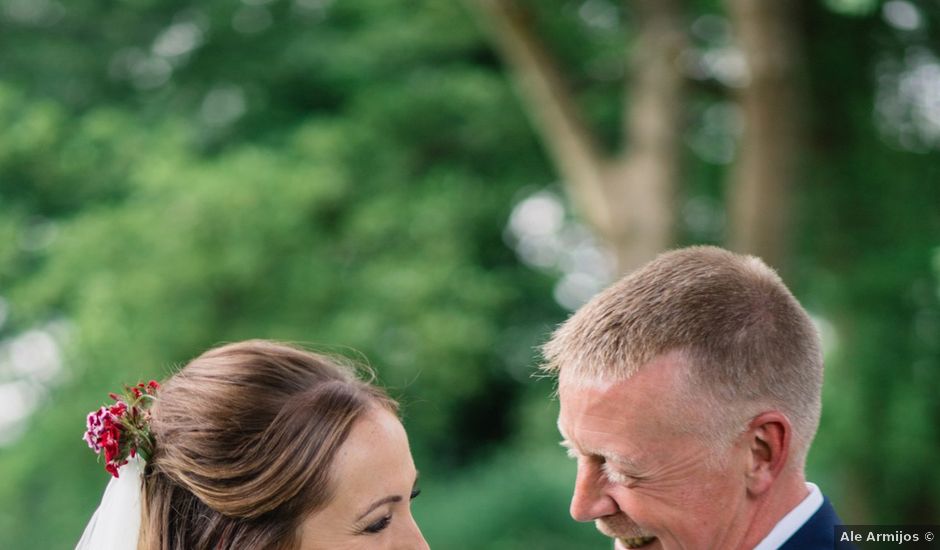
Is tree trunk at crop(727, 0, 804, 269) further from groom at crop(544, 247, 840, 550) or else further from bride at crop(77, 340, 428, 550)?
groom at crop(544, 247, 840, 550)

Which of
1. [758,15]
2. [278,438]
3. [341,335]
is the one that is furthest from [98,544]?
[341,335]

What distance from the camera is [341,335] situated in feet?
34.8

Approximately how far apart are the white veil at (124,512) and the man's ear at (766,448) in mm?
1827

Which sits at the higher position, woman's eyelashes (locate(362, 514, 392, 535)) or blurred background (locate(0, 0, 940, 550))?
blurred background (locate(0, 0, 940, 550))

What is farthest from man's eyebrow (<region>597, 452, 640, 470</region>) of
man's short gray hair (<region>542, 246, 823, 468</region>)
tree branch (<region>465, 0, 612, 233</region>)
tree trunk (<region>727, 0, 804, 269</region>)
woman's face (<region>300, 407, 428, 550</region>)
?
tree branch (<region>465, 0, 612, 233</region>)

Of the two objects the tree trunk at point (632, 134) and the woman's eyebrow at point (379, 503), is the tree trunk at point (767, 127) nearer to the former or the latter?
the tree trunk at point (632, 134)

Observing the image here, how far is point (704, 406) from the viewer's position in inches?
107

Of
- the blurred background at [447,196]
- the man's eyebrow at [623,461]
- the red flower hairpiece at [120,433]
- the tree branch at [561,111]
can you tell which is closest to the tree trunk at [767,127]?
the blurred background at [447,196]

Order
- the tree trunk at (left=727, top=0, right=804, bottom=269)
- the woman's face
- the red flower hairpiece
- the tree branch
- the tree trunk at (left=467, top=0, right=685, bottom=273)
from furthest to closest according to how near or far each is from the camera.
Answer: the tree branch, the tree trunk at (left=467, top=0, right=685, bottom=273), the tree trunk at (left=727, top=0, right=804, bottom=269), the red flower hairpiece, the woman's face

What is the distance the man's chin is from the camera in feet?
9.30

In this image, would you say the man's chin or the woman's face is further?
the woman's face

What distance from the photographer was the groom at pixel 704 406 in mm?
2715

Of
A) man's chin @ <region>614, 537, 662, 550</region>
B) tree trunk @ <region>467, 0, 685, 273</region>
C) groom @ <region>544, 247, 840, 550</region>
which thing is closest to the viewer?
groom @ <region>544, 247, 840, 550</region>

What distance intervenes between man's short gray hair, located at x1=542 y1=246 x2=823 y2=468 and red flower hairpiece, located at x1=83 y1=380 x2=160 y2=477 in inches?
56.1
